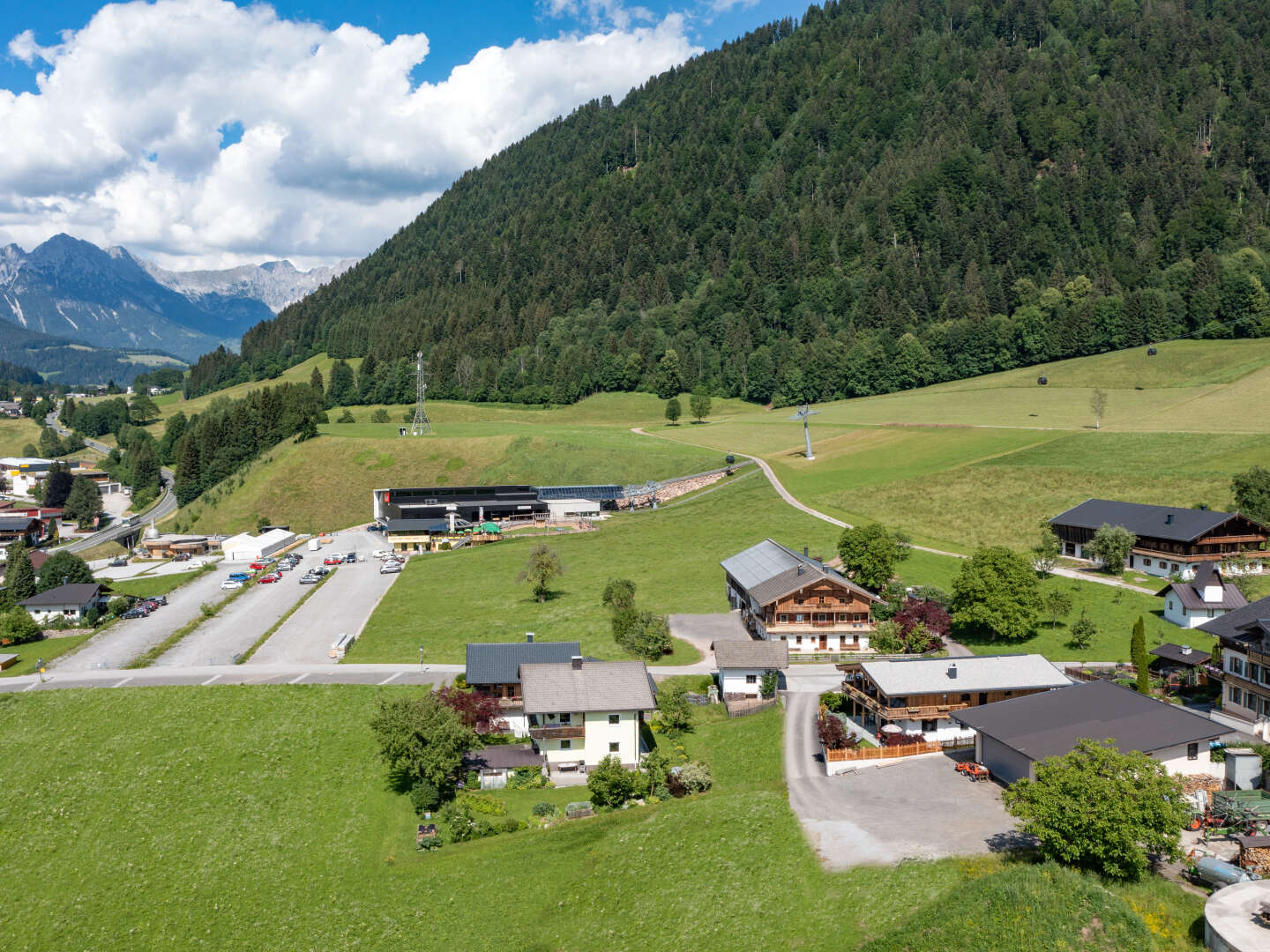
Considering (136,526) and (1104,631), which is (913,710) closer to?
(1104,631)

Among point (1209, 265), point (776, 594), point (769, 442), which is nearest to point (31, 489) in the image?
point (769, 442)

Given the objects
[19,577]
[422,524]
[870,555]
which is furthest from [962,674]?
[19,577]

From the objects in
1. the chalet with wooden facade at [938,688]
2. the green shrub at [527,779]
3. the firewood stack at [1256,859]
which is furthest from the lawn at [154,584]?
the firewood stack at [1256,859]

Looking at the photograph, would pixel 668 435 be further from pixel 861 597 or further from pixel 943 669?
pixel 943 669

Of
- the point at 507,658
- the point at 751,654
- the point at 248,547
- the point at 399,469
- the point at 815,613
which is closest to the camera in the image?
the point at 751,654

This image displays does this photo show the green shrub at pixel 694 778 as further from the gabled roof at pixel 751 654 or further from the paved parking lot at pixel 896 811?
the gabled roof at pixel 751 654

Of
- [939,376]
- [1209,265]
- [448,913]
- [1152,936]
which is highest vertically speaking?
[1209,265]
